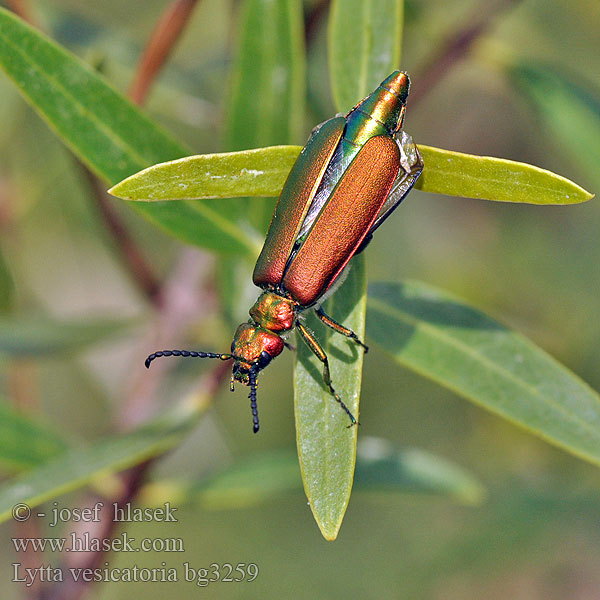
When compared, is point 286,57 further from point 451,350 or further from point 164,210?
point 451,350

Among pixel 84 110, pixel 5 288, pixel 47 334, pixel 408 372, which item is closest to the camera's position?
pixel 84 110

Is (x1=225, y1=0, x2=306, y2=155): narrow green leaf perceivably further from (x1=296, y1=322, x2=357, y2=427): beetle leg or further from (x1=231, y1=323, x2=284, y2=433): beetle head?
(x1=296, y1=322, x2=357, y2=427): beetle leg

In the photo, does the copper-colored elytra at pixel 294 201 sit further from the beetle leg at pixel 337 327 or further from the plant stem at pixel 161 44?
the plant stem at pixel 161 44

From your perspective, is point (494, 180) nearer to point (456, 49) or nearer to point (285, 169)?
point (285, 169)

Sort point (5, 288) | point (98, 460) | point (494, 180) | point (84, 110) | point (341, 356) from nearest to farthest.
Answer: point (494, 180) → point (341, 356) → point (84, 110) → point (98, 460) → point (5, 288)

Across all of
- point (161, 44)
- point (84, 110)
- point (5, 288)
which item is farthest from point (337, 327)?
point (5, 288)
